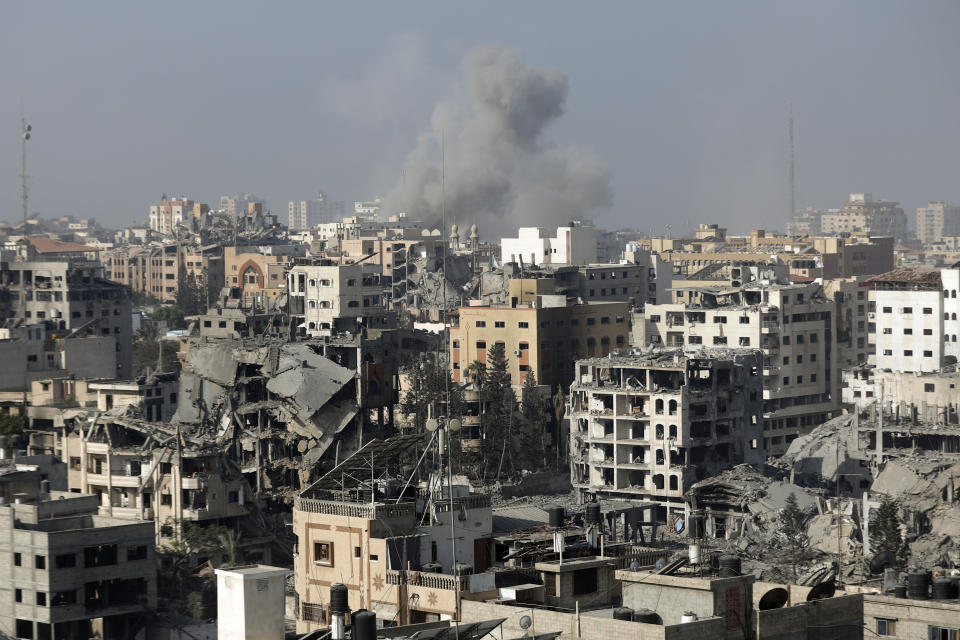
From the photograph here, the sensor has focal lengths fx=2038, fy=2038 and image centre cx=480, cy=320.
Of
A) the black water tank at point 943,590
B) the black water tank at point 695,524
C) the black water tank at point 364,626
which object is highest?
the black water tank at point 364,626

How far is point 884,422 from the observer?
57094 mm

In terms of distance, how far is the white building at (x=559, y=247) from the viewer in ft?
342

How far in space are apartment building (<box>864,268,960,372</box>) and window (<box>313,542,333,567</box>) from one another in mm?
45367

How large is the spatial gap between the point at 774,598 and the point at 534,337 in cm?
4822

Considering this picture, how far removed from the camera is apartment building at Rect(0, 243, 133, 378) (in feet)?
270

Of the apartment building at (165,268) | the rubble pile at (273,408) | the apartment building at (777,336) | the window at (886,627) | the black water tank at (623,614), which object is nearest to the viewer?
the black water tank at (623,614)

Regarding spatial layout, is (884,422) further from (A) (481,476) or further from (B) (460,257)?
(B) (460,257)

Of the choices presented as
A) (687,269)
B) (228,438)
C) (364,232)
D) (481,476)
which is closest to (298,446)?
(228,438)

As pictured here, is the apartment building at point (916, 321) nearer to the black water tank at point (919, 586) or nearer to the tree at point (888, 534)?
the tree at point (888, 534)

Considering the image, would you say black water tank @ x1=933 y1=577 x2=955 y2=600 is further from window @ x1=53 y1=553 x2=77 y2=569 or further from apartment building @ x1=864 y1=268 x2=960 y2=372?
apartment building @ x1=864 y1=268 x2=960 y2=372

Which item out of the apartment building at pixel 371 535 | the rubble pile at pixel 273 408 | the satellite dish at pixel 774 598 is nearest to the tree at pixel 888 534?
the apartment building at pixel 371 535

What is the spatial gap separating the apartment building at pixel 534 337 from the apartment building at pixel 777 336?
2116 mm

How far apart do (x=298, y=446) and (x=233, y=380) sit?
328 centimetres

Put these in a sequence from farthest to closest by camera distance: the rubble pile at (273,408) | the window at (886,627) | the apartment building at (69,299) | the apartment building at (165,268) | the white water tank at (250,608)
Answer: the apartment building at (165,268) → the apartment building at (69,299) → the rubble pile at (273,408) → the window at (886,627) → the white water tank at (250,608)
